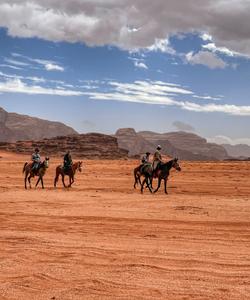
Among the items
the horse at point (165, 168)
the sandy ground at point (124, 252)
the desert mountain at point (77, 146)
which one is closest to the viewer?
the sandy ground at point (124, 252)

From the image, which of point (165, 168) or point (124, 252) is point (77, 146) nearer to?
point (165, 168)

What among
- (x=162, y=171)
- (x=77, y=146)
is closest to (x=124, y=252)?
(x=162, y=171)

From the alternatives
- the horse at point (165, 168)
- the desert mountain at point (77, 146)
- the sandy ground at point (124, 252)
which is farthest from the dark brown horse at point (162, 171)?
the desert mountain at point (77, 146)

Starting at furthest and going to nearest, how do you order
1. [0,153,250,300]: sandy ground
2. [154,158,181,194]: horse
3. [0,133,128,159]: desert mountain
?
[0,133,128,159]: desert mountain → [154,158,181,194]: horse → [0,153,250,300]: sandy ground

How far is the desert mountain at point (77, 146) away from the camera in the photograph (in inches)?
4520

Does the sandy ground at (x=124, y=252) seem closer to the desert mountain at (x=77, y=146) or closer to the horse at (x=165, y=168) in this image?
the horse at (x=165, y=168)

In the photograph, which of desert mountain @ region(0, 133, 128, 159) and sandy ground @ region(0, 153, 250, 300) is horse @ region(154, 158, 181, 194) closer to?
sandy ground @ region(0, 153, 250, 300)

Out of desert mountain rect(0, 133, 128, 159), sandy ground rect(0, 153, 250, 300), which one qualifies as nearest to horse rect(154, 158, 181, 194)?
sandy ground rect(0, 153, 250, 300)

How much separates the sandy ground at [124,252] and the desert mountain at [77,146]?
96041mm

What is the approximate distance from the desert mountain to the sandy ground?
96.0m

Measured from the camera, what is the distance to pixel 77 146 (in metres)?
123

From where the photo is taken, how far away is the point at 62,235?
42.1 feet

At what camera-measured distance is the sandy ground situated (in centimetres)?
818

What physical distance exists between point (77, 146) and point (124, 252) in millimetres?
112956
